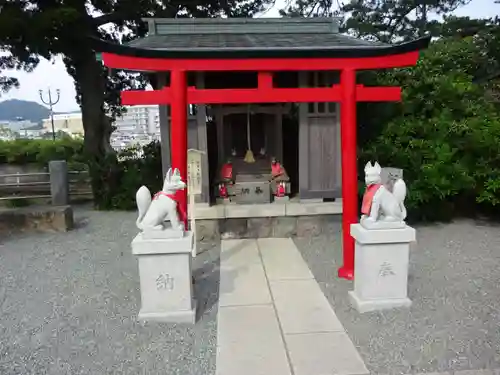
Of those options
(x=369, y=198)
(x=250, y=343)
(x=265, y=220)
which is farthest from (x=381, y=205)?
(x=265, y=220)

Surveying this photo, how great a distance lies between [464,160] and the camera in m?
7.29

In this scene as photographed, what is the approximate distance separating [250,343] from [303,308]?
936 mm

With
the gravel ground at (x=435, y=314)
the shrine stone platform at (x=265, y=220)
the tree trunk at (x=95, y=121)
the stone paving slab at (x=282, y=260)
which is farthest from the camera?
the tree trunk at (x=95, y=121)

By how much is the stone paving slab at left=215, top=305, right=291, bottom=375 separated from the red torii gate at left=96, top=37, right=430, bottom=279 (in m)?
1.52

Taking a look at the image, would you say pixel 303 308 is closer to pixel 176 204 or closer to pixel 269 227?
pixel 176 204

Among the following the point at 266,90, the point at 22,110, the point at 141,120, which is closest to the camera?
the point at 266,90

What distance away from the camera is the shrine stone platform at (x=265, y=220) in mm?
7023

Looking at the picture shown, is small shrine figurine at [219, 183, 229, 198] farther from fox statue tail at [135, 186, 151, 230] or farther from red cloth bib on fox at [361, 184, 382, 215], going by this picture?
red cloth bib on fox at [361, 184, 382, 215]

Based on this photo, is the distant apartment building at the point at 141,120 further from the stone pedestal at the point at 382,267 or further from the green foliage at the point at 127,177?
the stone pedestal at the point at 382,267

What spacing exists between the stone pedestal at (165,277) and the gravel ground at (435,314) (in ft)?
5.53

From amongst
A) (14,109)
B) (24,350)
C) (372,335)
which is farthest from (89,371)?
(14,109)

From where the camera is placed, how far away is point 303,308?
4355mm

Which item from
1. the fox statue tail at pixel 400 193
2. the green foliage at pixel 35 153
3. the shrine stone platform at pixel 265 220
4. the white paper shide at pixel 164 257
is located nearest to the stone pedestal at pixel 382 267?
the fox statue tail at pixel 400 193

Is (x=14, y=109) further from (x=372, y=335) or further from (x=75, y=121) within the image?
(x=372, y=335)
